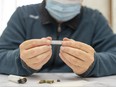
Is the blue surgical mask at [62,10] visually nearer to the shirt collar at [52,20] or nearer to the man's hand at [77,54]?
the shirt collar at [52,20]

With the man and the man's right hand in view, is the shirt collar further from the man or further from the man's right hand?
the man's right hand

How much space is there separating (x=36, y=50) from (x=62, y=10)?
1.13ft

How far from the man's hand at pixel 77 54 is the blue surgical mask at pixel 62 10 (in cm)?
30

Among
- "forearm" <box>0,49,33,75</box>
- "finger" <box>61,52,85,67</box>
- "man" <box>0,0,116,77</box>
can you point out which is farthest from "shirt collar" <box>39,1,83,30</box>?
"finger" <box>61,52,85,67</box>

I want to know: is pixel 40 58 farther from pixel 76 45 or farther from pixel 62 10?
pixel 62 10

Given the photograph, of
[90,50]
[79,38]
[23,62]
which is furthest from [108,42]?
[23,62]

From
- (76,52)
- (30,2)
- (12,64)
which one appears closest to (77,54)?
(76,52)

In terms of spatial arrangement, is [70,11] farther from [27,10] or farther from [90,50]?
[90,50]

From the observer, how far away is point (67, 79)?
31.2 inches

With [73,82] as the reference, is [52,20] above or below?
above

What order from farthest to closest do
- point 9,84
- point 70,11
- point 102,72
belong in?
point 70,11
point 102,72
point 9,84

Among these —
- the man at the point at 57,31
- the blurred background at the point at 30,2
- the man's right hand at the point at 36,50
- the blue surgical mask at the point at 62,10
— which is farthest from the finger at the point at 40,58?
the blurred background at the point at 30,2

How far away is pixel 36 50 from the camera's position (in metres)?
0.73

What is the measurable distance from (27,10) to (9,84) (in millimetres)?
482
